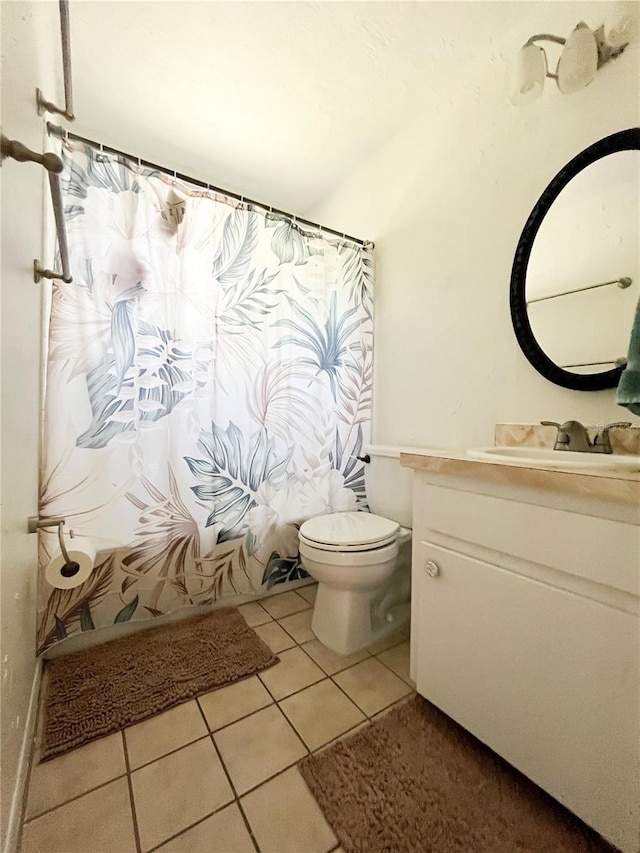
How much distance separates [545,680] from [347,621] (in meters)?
0.69

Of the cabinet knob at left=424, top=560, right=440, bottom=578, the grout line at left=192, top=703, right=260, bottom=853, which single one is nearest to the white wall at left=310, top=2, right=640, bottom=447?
the cabinet knob at left=424, top=560, right=440, bottom=578

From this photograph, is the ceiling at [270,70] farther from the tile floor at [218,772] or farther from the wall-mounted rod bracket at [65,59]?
the tile floor at [218,772]

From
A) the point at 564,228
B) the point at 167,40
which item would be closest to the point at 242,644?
the point at 564,228

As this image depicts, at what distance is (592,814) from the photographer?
673 mm

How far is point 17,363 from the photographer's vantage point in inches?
26.1

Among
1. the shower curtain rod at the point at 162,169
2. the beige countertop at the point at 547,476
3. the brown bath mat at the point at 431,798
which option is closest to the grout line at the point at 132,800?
the brown bath mat at the point at 431,798

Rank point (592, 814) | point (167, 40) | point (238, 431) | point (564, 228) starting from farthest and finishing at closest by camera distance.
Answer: point (238, 431) → point (167, 40) → point (564, 228) → point (592, 814)

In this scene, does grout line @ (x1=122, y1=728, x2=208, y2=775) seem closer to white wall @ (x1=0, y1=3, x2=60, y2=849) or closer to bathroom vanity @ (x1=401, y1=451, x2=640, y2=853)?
white wall @ (x1=0, y1=3, x2=60, y2=849)

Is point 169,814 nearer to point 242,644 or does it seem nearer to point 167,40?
point 242,644

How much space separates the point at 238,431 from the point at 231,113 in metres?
1.43

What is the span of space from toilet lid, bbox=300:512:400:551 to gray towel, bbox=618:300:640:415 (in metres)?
0.81

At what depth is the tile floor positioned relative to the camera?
730mm

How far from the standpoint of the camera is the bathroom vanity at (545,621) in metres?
0.63

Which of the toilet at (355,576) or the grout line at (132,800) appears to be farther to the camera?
the toilet at (355,576)
